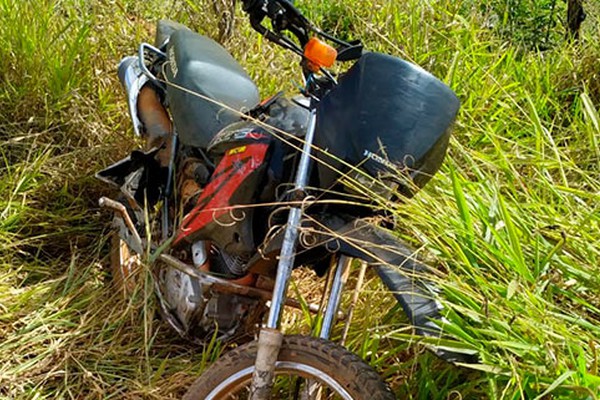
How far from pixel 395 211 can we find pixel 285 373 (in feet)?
1.51

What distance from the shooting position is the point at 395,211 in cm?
177

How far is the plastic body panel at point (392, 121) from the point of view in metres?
1.76

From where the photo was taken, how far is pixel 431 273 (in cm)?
176

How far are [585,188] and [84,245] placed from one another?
1929 millimetres

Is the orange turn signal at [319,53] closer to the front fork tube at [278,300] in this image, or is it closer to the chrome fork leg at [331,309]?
the front fork tube at [278,300]

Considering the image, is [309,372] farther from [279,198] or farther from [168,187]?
[168,187]

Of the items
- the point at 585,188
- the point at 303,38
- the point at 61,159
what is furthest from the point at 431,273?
the point at 61,159

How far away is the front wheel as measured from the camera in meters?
1.68

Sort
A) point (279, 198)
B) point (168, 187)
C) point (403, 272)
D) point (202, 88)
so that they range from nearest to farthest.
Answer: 1. point (403, 272)
2. point (279, 198)
3. point (202, 88)
4. point (168, 187)

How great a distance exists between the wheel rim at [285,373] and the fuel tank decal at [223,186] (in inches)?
17.1

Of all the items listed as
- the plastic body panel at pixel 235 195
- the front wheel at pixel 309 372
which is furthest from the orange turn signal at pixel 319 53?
the front wheel at pixel 309 372

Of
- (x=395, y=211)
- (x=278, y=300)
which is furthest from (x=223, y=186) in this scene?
(x=395, y=211)

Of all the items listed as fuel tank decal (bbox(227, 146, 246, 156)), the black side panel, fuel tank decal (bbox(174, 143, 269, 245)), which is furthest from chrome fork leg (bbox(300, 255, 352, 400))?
the black side panel

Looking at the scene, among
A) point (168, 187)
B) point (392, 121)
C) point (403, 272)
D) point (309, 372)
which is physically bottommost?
point (168, 187)
